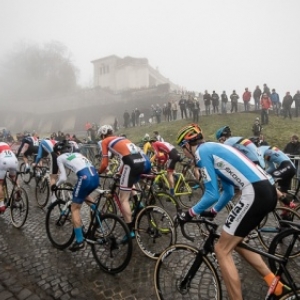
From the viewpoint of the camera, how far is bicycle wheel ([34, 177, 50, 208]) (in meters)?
7.10

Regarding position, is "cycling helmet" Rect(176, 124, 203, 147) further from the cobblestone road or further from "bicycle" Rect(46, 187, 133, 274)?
the cobblestone road

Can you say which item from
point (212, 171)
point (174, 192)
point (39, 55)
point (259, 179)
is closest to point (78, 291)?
point (212, 171)

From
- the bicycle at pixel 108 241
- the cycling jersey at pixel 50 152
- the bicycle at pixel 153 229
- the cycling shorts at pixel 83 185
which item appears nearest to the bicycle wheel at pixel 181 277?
the bicycle at pixel 108 241

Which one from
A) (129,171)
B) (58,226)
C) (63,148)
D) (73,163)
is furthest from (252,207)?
(63,148)

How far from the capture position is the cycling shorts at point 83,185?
4.31m

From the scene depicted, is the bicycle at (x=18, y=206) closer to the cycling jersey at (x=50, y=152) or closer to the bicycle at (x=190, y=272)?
the cycling jersey at (x=50, y=152)

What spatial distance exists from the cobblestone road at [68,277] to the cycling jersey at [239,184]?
126 cm

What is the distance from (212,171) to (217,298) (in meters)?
1.37

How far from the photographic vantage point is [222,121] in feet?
63.3

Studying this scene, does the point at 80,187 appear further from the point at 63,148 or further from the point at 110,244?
the point at 63,148

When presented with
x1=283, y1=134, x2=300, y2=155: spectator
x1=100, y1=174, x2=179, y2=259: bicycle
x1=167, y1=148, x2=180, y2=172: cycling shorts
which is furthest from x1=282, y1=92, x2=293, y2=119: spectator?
x1=100, y1=174, x2=179, y2=259: bicycle

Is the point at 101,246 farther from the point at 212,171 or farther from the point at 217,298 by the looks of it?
the point at 212,171

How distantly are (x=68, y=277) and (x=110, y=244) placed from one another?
2.42ft

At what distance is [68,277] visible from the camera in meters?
3.80
